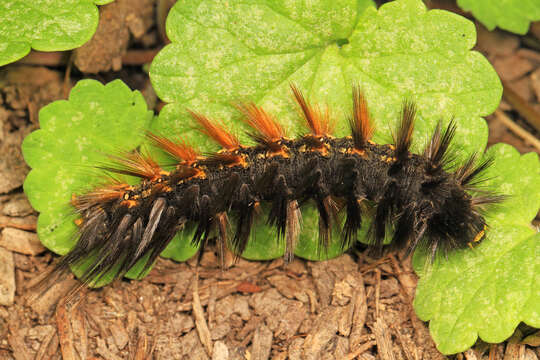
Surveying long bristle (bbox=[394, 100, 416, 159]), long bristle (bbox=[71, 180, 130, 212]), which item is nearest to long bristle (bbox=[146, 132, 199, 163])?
long bristle (bbox=[71, 180, 130, 212])

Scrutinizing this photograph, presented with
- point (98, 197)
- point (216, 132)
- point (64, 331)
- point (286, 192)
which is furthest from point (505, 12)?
point (64, 331)

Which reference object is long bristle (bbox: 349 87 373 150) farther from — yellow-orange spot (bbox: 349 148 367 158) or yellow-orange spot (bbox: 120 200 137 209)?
yellow-orange spot (bbox: 120 200 137 209)

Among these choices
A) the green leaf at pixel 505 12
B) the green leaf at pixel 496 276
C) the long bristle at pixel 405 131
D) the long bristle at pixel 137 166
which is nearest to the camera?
the green leaf at pixel 496 276

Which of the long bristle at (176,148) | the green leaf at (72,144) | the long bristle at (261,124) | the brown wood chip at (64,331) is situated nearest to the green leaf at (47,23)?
the green leaf at (72,144)

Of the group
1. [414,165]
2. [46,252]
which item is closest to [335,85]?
[414,165]

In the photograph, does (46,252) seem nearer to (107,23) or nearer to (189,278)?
(189,278)

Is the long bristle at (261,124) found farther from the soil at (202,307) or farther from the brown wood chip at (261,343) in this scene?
the brown wood chip at (261,343)
